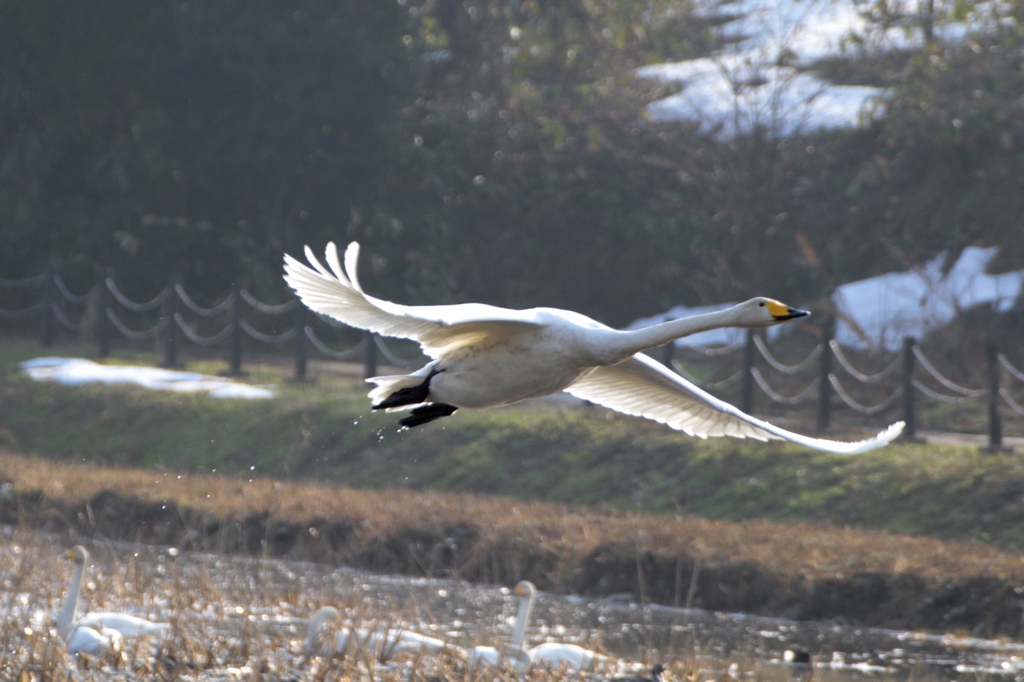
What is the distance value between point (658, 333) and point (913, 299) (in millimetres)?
14356

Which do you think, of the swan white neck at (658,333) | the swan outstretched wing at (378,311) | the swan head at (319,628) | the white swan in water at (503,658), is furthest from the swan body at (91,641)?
the swan white neck at (658,333)

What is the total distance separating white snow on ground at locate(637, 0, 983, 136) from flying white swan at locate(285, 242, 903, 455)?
1631cm

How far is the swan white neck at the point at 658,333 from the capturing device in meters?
6.79

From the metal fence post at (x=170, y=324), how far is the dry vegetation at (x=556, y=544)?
5.32 meters

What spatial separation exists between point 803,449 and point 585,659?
6.00 m

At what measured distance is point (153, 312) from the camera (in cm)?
2438

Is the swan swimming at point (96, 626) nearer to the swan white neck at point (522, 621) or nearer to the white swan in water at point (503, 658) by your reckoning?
the white swan in water at point (503, 658)

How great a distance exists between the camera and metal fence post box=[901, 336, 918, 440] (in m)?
15.0

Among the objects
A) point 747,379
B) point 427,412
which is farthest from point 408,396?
point 747,379

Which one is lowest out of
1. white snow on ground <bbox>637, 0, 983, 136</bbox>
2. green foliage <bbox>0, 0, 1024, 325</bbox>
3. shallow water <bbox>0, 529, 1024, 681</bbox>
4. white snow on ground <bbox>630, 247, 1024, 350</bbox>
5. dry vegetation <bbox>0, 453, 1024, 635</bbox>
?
shallow water <bbox>0, 529, 1024, 681</bbox>

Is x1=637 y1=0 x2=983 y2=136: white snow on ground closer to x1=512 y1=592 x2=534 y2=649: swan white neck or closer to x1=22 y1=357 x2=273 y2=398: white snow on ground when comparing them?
x1=22 y1=357 x2=273 y2=398: white snow on ground

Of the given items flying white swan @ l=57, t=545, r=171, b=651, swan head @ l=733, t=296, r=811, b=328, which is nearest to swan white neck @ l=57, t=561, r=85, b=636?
flying white swan @ l=57, t=545, r=171, b=651

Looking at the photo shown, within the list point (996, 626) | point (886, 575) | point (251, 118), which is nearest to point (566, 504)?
point (886, 575)

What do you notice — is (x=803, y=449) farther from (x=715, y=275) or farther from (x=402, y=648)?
(x=715, y=275)
